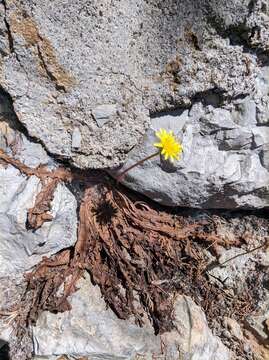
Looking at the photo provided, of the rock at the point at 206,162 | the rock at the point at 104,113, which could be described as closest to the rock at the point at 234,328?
the rock at the point at 206,162

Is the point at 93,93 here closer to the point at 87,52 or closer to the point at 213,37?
the point at 87,52

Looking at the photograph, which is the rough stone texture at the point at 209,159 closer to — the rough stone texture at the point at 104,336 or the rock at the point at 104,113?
the rock at the point at 104,113

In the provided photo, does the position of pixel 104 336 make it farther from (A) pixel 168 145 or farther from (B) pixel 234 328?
(A) pixel 168 145

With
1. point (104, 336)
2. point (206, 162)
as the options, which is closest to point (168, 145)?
point (206, 162)

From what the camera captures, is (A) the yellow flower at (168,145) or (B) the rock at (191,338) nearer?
(A) the yellow flower at (168,145)

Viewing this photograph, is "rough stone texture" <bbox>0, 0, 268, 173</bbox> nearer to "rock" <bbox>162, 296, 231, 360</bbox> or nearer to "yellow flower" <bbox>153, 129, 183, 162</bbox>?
"yellow flower" <bbox>153, 129, 183, 162</bbox>

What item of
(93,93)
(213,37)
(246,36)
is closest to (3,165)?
(93,93)

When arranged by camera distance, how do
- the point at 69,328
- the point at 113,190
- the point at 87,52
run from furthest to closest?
the point at 113,190, the point at 69,328, the point at 87,52
